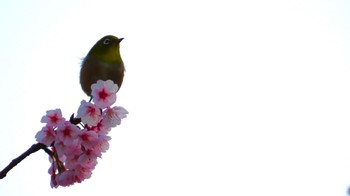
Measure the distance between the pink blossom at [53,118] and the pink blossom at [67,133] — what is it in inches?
3.3

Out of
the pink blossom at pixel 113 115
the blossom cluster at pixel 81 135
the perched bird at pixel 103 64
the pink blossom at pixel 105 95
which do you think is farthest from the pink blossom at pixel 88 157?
the perched bird at pixel 103 64

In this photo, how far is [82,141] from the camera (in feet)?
9.72

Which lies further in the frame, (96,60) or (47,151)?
(96,60)

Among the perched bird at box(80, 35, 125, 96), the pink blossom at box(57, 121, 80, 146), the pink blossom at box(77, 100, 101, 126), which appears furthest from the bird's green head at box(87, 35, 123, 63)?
the pink blossom at box(57, 121, 80, 146)

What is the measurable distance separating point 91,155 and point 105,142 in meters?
0.13

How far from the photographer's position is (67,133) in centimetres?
284

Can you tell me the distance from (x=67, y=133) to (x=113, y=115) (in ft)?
1.12

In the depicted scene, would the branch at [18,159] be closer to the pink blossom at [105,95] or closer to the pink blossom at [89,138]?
the pink blossom at [89,138]

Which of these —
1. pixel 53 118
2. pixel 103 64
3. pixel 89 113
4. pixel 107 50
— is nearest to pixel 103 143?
pixel 89 113

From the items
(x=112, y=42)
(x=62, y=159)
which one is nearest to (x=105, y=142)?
(x=62, y=159)

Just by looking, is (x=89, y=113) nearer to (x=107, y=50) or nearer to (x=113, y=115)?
(x=113, y=115)

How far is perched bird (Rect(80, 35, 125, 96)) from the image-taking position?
4734 mm

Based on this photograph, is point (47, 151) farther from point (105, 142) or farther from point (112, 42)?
point (112, 42)

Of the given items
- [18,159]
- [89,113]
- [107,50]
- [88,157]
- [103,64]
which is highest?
[107,50]
